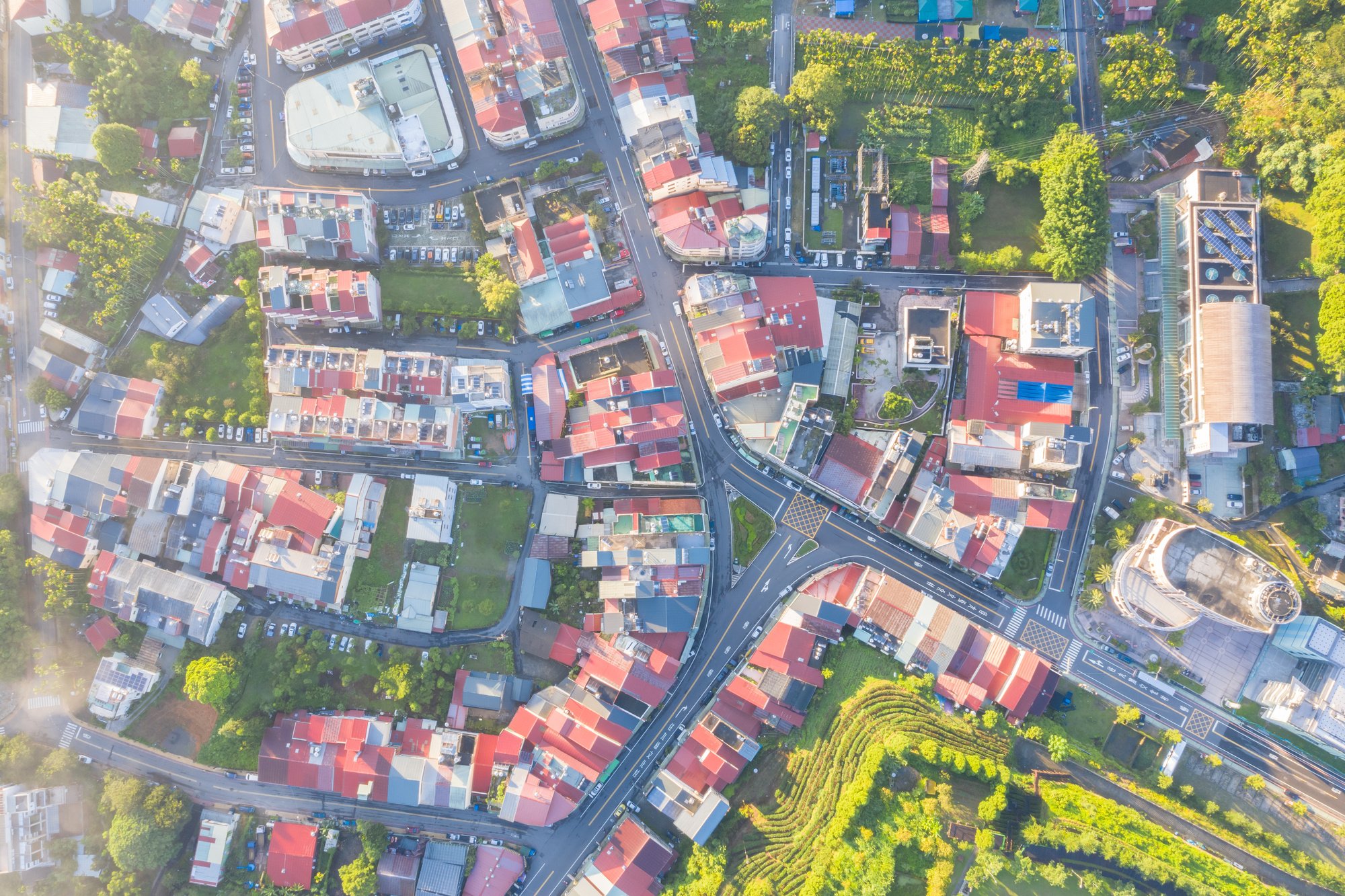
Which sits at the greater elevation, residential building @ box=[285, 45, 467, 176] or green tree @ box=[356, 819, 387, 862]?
residential building @ box=[285, 45, 467, 176]

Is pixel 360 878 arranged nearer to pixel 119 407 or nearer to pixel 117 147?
pixel 119 407

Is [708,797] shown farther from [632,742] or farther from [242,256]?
[242,256]

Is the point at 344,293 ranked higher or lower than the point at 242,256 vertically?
lower

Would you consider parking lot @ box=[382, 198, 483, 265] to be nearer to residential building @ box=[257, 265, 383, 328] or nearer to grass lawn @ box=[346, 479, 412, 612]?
residential building @ box=[257, 265, 383, 328]

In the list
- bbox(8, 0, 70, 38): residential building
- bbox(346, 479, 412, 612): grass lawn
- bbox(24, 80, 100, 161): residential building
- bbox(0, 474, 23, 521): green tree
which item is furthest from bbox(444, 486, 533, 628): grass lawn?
→ bbox(8, 0, 70, 38): residential building

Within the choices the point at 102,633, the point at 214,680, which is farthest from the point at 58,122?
the point at 214,680

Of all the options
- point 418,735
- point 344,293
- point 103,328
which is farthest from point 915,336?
point 103,328
